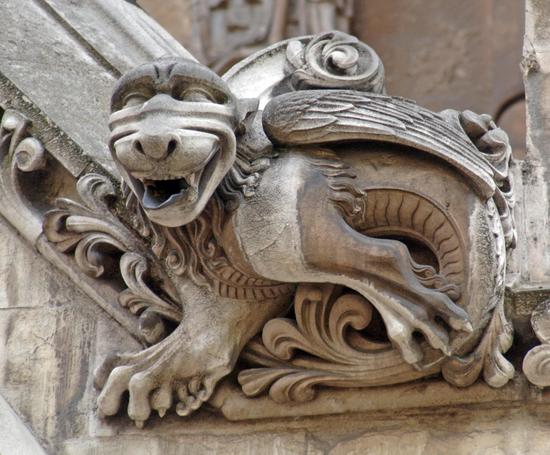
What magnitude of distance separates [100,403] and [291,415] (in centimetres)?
39

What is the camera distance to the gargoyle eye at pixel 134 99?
4074 millimetres

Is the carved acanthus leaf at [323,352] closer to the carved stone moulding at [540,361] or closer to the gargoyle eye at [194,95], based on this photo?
the carved stone moulding at [540,361]

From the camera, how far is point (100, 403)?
4309 mm

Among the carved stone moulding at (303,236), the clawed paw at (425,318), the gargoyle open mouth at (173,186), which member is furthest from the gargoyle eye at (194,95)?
the clawed paw at (425,318)

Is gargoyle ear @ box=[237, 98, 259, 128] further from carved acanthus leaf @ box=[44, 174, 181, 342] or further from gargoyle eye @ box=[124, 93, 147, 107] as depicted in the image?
carved acanthus leaf @ box=[44, 174, 181, 342]

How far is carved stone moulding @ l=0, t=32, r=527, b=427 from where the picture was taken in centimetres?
407

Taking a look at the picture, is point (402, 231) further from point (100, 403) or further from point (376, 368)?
point (100, 403)

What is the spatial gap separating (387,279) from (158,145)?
52 centimetres

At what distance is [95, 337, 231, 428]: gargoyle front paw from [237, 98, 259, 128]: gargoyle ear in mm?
474

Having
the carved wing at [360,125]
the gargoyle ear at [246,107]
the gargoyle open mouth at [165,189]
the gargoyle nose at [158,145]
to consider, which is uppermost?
the gargoyle ear at [246,107]

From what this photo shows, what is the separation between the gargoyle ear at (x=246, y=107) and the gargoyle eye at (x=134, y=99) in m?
0.20

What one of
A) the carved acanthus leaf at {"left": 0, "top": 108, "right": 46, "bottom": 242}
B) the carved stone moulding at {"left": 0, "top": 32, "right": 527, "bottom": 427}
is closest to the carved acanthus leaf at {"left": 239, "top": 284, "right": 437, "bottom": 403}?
the carved stone moulding at {"left": 0, "top": 32, "right": 527, "bottom": 427}

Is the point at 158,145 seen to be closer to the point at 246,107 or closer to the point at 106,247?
the point at 246,107

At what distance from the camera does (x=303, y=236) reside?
4.09 meters
